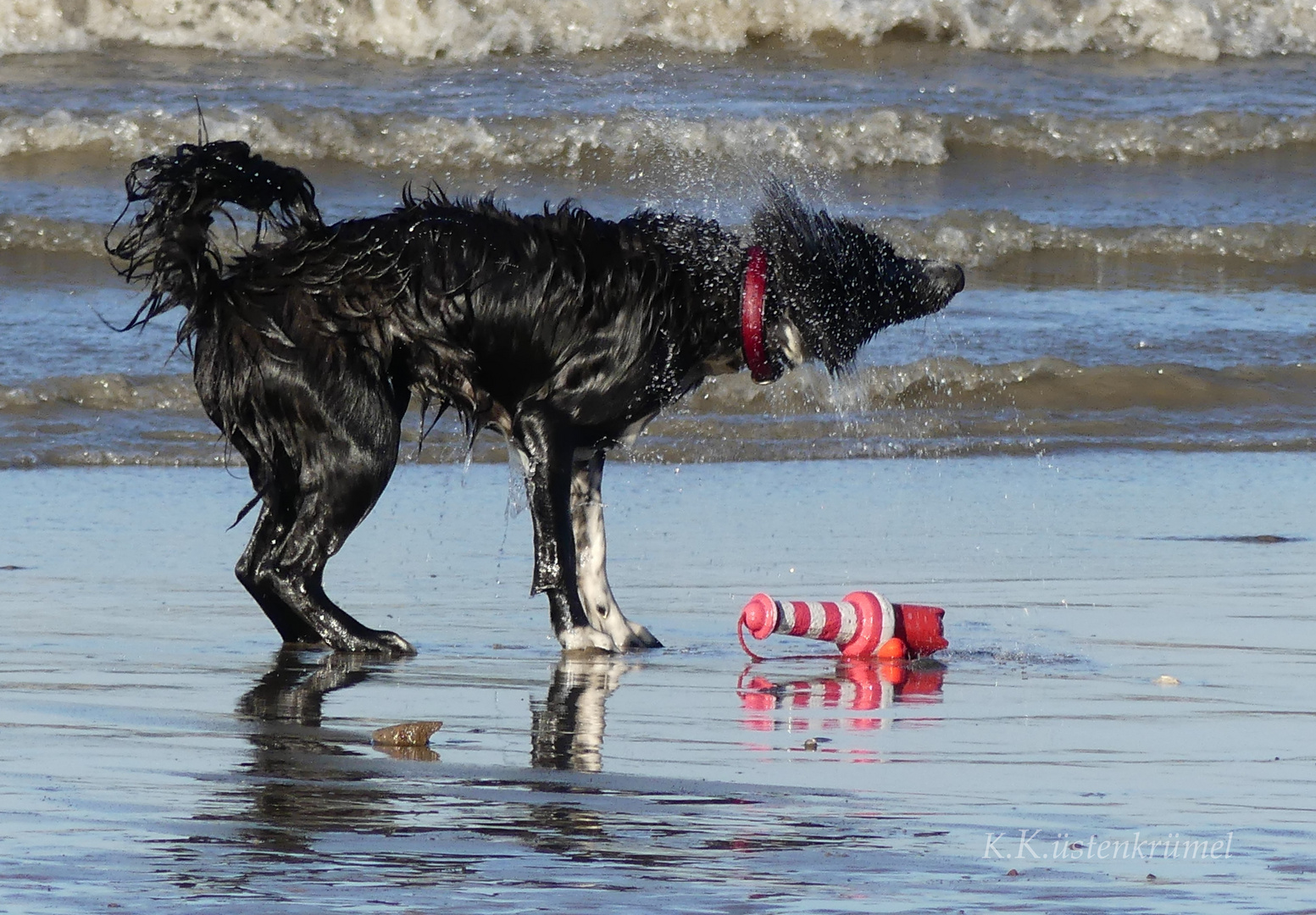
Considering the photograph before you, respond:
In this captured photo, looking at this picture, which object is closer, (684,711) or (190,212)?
(684,711)

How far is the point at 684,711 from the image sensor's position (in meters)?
4.73

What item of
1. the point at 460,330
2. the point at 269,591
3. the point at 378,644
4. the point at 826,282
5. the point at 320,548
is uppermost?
the point at 826,282

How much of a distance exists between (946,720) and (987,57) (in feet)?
44.8

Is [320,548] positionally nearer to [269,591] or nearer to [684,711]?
[269,591]

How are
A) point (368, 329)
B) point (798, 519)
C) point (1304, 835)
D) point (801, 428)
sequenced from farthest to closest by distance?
1. point (801, 428)
2. point (798, 519)
3. point (368, 329)
4. point (1304, 835)

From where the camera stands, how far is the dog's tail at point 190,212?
5.53 meters

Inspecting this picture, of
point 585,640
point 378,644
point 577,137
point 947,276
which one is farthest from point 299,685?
point 577,137

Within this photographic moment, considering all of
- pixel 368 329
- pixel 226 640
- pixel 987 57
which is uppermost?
pixel 987 57

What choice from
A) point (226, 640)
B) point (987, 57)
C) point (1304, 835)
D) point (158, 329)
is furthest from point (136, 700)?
point (987, 57)

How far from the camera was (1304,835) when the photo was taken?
350cm

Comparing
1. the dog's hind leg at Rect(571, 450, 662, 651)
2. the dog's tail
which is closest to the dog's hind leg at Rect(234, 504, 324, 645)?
the dog's tail

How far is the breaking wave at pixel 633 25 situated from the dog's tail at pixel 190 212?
10699mm

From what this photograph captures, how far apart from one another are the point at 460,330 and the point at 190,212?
0.80m

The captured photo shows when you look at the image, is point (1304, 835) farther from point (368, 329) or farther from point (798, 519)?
point (798, 519)
